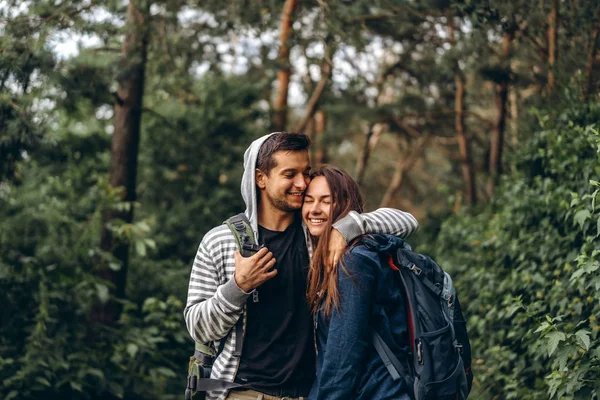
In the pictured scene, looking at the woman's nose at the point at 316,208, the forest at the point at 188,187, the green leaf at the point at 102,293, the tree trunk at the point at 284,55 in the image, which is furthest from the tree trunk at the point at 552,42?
the green leaf at the point at 102,293

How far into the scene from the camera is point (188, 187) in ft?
42.2

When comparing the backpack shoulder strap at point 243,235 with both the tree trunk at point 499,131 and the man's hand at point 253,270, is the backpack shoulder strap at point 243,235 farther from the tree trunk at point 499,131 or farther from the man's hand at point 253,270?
the tree trunk at point 499,131

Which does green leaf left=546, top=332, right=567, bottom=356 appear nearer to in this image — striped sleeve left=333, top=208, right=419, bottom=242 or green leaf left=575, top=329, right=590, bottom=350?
green leaf left=575, top=329, right=590, bottom=350

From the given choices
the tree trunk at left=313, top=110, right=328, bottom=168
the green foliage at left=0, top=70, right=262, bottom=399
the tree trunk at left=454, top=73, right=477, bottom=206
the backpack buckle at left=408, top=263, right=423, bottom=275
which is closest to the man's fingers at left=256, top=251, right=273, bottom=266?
the backpack buckle at left=408, top=263, right=423, bottom=275

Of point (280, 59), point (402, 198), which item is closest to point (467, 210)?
point (280, 59)

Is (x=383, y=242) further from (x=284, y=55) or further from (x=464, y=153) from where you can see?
(x=464, y=153)

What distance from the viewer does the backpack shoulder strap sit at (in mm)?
3753

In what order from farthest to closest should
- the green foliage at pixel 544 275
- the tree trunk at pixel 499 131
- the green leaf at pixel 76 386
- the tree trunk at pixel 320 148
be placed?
the tree trunk at pixel 320 148 < the tree trunk at pixel 499 131 < the green leaf at pixel 76 386 < the green foliage at pixel 544 275

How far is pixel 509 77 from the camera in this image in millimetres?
10328

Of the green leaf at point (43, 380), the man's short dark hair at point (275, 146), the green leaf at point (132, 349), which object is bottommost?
the green leaf at point (43, 380)

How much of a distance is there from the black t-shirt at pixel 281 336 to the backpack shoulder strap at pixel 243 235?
15 centimetres

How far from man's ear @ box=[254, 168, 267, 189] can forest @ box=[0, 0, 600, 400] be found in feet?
6.30

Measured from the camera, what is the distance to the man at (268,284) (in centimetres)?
355

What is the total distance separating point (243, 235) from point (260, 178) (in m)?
0.37
